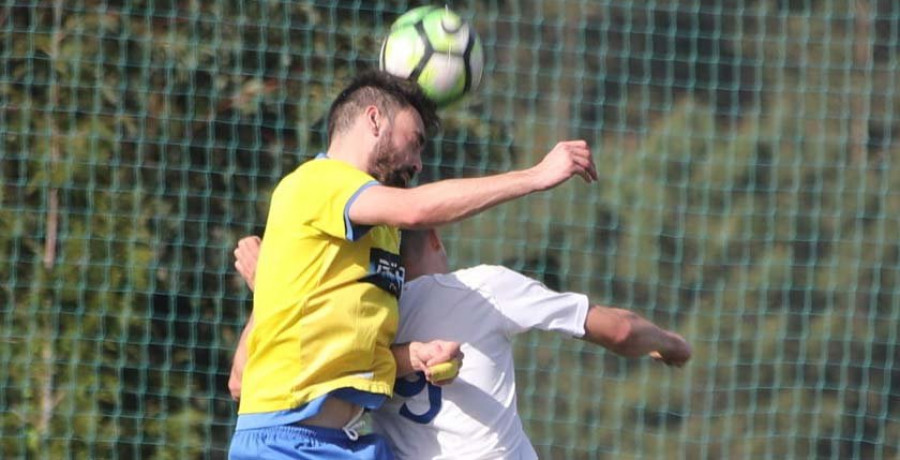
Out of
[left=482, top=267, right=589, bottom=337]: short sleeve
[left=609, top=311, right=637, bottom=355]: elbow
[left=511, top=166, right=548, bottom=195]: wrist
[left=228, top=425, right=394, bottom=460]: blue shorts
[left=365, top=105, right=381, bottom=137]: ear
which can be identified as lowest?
[left=228, top=425, right=394, bottom=460]: blue shorts

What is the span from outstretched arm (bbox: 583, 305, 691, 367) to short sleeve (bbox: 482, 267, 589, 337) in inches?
1.7

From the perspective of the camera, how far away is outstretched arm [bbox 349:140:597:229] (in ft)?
11.1

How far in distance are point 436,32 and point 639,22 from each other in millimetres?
5901

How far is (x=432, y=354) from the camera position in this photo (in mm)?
3551

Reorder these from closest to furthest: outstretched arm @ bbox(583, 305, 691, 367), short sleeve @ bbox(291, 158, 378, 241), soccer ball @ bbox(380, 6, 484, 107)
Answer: short sleeve @ bbox(291, 158, 378, 241) < outstretched arm @ bbox(583, 305, 691, 367) < soccer ball @ bbox(380, 6, 484, 107)

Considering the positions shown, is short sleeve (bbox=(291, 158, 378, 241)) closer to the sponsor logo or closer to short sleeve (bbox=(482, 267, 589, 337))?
the sponsor logo

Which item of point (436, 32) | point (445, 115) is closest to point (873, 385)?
point (445, 115)

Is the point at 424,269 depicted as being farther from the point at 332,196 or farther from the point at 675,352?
the point at 675,352

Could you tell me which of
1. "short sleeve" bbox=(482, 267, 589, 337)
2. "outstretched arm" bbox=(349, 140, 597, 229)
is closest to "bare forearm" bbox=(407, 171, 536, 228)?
"outstretched arm" bbox=(349, 140, 597, 229)

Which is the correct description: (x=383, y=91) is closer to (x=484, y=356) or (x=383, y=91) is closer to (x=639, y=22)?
(x=484, y=356)

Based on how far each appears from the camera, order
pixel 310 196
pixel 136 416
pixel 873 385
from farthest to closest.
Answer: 1. pixel 873 385
2. pixel 136 416
3. pixel 310 196

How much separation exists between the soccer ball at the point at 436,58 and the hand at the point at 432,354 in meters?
0.60

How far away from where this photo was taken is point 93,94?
6605 mm

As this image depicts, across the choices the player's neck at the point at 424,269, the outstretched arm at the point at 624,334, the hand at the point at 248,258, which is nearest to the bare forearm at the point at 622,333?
the outstretched arm at the point at 624,334
